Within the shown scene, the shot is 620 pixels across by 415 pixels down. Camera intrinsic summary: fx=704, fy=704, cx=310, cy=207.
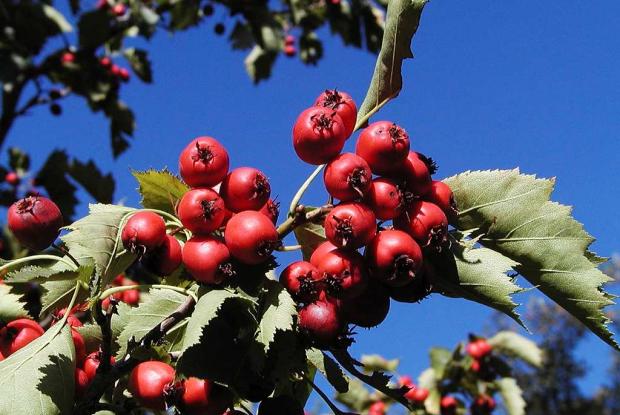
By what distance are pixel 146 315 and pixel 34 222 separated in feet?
1.07

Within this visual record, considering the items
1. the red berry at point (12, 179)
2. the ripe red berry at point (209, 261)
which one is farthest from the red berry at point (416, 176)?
the red berry at point (12, 179)

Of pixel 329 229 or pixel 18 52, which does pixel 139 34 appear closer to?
pixel 18 52

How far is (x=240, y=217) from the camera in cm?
150

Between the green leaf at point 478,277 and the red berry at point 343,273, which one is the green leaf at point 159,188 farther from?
the green leaf at point 478,277

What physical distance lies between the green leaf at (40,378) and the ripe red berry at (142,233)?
0.84 ft

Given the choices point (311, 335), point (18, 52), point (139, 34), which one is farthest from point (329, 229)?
point (139, 34)

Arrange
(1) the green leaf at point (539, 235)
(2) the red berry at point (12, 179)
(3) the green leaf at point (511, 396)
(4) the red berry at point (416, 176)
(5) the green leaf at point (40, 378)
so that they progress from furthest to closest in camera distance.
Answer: (2) the red berry at point (12, 179) → (3) the green leaf at point (511, 396) → (1) the green leaf at point (539, 235) → (4) the red berry at point (416, 176) → (5) the green leaf at point (40, 378)

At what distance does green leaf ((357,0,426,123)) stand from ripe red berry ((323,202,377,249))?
336 millimetres

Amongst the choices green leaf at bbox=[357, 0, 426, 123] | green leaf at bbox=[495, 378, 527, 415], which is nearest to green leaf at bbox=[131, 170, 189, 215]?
green leaf at bbox=[357, 0, 426, 123]

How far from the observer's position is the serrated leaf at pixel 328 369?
5.44 feet

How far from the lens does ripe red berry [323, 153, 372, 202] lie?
1.53 metres

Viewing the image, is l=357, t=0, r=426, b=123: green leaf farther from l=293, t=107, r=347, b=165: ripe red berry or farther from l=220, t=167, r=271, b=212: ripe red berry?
l=220, t=167, r=271, b=212: ripe red berry

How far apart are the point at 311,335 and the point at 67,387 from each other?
20.2 inches

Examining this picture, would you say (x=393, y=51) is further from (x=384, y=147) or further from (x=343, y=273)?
(x=343, y=273)
